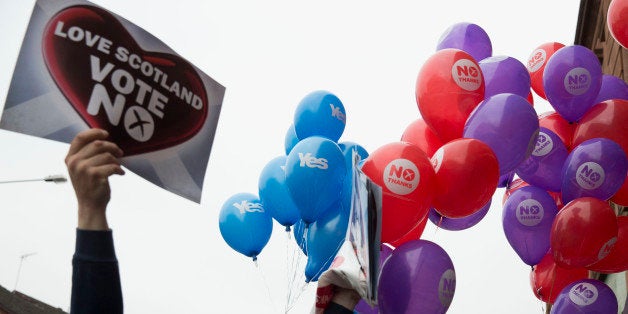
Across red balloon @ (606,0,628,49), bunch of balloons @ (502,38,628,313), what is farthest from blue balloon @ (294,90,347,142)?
red balloon @ (606,0,628,49)

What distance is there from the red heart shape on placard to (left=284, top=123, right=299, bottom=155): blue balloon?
184 inches

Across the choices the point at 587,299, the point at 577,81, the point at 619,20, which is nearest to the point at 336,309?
the point at 587,299

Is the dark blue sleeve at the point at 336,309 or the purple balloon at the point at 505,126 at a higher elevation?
the purple balloon at the point at 505,126

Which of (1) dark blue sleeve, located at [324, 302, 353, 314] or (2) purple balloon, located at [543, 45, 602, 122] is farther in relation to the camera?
(2) purple balloon, located at [543, 45, 602, 122]

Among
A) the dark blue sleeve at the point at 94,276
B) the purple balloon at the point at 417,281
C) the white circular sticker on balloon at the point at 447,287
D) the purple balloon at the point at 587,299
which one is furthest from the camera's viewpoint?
the purple balloon at the point at 587,299

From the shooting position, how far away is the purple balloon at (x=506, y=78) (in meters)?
Result: 5.75

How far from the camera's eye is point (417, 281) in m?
4.32

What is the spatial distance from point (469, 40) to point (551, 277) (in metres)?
2.55

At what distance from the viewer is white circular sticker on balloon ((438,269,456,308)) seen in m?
4.42

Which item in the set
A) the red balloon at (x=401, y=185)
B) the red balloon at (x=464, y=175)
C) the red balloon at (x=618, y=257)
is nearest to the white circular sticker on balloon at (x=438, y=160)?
the red balloon at (x=464, y=175)

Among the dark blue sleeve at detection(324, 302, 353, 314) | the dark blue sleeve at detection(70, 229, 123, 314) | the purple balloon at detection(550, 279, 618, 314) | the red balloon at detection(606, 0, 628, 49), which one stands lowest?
the purple balloon at detection(550, 279, 618, 314)

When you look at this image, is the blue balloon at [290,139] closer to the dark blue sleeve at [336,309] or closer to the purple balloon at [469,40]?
the purple balloon at [469,40]

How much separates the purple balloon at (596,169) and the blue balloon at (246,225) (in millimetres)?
3081

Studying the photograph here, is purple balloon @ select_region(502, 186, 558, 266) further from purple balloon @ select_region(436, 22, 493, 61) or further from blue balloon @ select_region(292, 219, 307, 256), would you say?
blue balloon @ select_region(292, 219, 307, 256)
